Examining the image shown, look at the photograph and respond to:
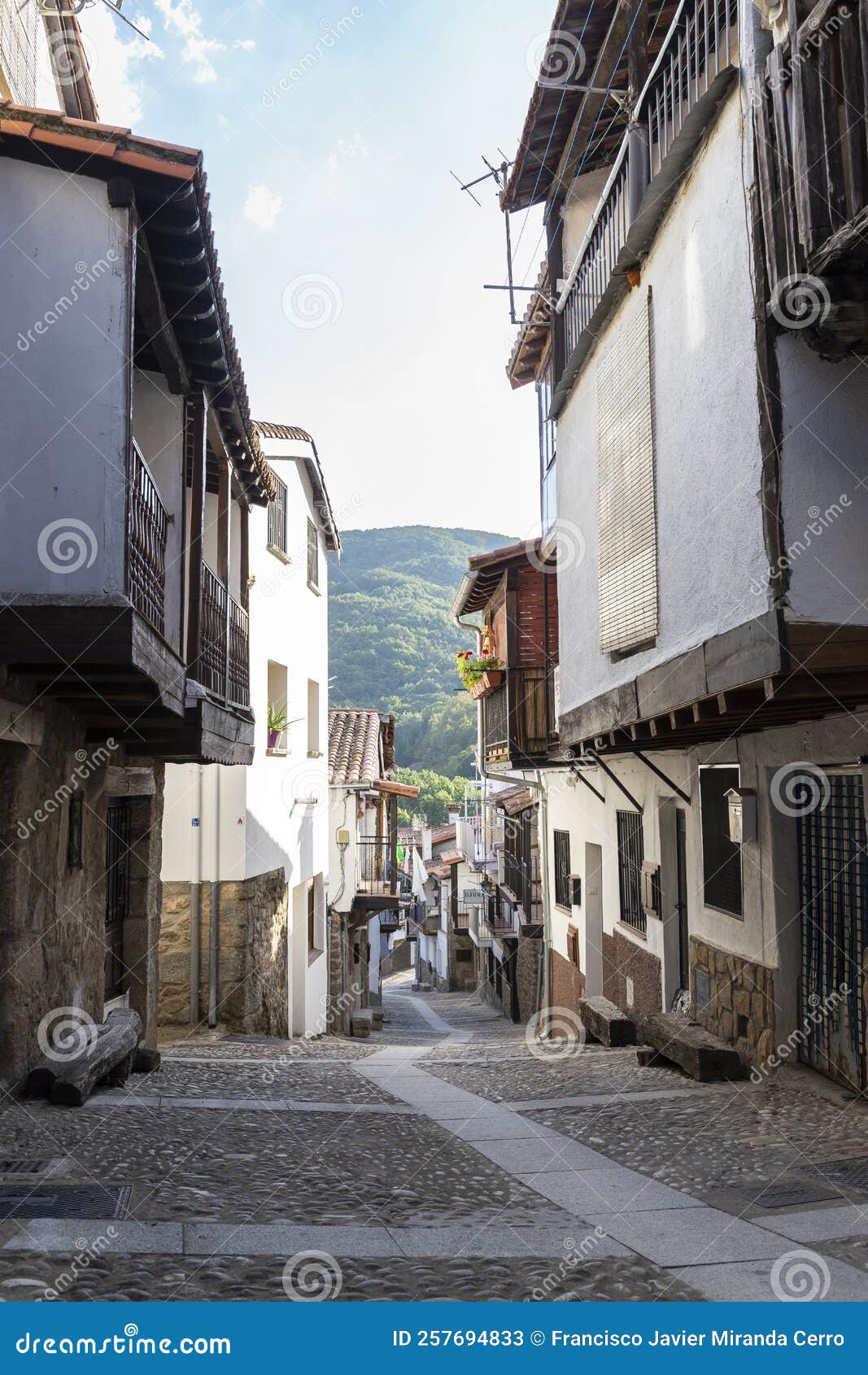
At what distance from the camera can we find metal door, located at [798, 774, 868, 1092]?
645cm

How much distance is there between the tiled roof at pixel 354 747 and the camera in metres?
20.5

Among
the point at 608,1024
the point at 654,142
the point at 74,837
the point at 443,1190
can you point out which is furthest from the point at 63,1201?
the point at 654,142

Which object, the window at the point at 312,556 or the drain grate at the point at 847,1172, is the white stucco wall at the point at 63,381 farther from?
the window at the point at 312,556

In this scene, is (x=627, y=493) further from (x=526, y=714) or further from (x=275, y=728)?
(x=275, y=728)

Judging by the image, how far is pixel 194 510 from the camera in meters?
7.67

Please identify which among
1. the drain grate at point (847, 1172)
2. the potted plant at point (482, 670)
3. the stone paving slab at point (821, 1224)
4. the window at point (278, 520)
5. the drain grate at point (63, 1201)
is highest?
the window at point (278, 520)

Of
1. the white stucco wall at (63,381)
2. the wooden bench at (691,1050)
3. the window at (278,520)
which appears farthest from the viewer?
the window at (278,520)

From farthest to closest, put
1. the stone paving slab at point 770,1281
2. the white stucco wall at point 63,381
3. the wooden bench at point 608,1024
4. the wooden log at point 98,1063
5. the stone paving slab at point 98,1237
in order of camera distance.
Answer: the wooden bench at point 608,1024
the wooden log at point 98,1063
the white stucco wall at point 63,381
the stone paving slab at point 98,1237
the stone paving slab at point 770,1281

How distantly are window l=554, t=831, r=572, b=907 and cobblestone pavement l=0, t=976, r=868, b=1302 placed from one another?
654cm

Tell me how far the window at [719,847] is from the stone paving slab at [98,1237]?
216 inches

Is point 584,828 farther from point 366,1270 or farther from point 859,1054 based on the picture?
point 366,1270

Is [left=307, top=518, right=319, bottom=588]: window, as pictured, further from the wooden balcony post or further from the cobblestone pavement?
the cobblestone pavement

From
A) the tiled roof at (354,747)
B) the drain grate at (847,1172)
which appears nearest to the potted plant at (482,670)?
the tiled roof at (354,747)

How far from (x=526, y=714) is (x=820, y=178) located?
10.0 meters
